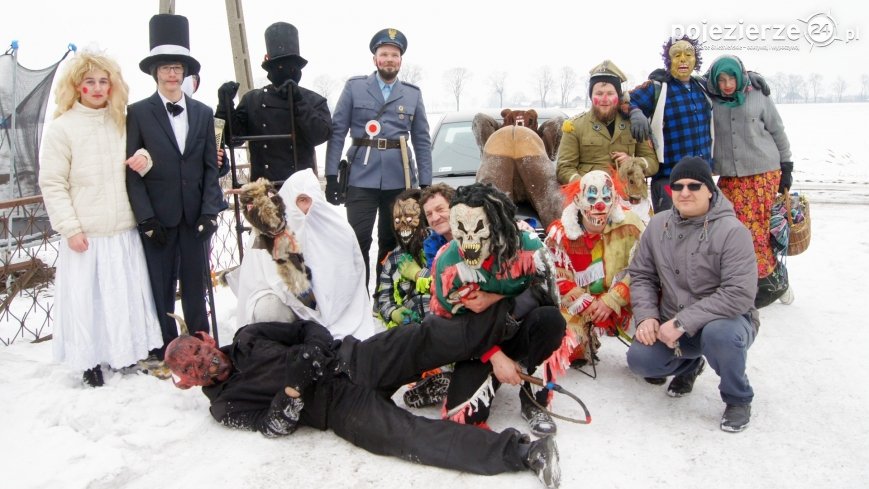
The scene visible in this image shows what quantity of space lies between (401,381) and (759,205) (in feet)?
10.7

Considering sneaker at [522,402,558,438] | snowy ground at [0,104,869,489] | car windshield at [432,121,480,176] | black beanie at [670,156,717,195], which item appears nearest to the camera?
snowy ground at [0,104,869,489]

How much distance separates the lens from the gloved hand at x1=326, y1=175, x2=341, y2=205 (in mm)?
4734

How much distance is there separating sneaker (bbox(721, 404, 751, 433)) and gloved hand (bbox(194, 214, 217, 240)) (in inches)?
121

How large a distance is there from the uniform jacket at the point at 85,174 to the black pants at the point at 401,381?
65.2 inches

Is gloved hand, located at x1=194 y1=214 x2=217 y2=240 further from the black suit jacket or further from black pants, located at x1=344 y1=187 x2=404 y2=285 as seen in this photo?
black pants, located at x1=344 y1=187 x2=404 y2=285

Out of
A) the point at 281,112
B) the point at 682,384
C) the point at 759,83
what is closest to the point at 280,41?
the point at 281,112

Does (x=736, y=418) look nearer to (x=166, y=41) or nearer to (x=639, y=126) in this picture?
(x=639, y=126)

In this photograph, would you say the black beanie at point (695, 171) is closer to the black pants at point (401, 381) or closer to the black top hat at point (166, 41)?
the black pants at point (401, 381)

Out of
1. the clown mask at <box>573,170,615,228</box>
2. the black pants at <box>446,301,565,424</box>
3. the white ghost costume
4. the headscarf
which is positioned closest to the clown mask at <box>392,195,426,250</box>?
the white ghost costume

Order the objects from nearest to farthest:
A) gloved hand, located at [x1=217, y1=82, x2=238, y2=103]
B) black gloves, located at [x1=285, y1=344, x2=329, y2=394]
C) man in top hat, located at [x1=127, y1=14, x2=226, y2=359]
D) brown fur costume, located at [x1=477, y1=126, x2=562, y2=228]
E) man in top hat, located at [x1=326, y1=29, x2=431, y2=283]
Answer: black gloves, located at [x1=285, y1=344, x2=329, y2=394]
man in top hat, located at [x1=127, y1=14, x2=226, y2=359]
gloved hand, located at [x1=217, y1=82, x2=238, y2=103]
man in top hat, located at [x1=326, y1=29, x2=431, y2=283]
brown fur costume, located at [x1=477, y1=126, x2=562, y2=228]

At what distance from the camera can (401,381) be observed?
10.5 ft

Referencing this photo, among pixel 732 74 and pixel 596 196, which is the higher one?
pixel 732 74

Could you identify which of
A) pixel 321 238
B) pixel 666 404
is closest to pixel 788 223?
pixel 666 404

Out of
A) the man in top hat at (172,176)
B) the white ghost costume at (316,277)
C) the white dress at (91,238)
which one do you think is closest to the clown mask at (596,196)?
the white ghost costume at (316,277)
